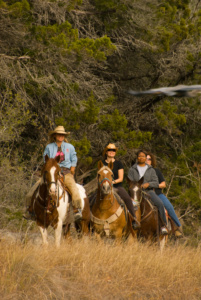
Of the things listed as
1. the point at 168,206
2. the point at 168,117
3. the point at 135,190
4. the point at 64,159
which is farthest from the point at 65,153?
the point at 168,117

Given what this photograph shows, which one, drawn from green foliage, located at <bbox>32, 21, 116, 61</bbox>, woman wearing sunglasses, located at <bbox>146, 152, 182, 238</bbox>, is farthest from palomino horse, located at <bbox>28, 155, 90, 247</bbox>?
green foliage, located at <bbox>32, 21, 116, 61</bbox>

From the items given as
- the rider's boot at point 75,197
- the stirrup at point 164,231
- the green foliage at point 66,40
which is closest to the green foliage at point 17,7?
the green foliage at point 66,40

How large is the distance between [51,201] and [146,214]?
2.71m

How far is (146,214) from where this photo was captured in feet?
38.7

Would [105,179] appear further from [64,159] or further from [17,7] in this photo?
[17,7]

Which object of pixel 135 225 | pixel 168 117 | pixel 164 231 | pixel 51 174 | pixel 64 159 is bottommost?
pixel 164 231

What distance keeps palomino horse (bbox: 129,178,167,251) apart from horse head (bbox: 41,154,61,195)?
2238 mm

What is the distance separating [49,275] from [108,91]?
1070 cm

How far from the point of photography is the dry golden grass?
7.36 metres

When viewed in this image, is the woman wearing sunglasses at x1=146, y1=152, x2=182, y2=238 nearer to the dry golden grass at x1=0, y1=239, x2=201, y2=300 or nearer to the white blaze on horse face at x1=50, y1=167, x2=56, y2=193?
the dry golden grass at x1=0, y1=239, x2=201, y2=300

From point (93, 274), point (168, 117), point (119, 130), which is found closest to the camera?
point (93, 274)

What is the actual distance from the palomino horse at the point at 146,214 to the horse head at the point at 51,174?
7.34ft

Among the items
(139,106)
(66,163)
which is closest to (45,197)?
(66,163)

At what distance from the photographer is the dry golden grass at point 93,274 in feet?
24.1
